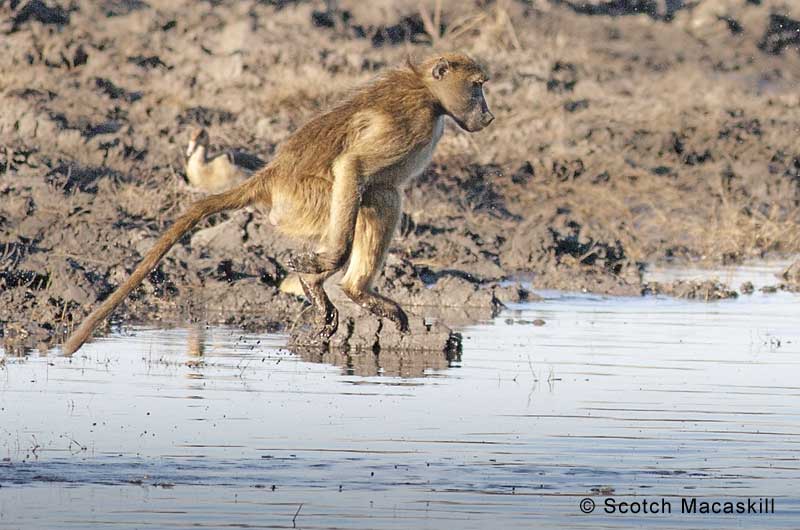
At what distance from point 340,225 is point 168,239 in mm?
889

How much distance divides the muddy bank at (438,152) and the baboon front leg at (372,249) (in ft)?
5.61

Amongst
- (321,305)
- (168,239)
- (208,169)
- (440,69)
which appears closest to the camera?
(168,239)

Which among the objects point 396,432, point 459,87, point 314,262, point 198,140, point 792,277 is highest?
point 198,140

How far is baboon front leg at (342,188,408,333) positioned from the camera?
328 inches

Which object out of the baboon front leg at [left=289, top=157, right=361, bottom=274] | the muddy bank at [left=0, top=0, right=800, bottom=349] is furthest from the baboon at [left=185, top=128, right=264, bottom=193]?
the baboon front leg at [left=289, top=157, right=361, bottom=274]

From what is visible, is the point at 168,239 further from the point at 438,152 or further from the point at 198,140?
the point at 438,152

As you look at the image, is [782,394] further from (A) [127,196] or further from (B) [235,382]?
(A) [127,196]

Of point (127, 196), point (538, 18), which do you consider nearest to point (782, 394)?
point (127, 196)

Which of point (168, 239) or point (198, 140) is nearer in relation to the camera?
point (168, 239)

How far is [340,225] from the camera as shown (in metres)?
8.05

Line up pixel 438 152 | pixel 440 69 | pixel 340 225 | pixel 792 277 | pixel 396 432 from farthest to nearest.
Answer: pixel 438 152
pixel 792 277
pixel 440 69
pixel 340 225
pixel 396 432

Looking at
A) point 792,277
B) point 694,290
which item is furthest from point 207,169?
point 792,277

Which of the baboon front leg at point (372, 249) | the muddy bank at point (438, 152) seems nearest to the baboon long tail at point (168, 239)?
the baboon front leg at point (372, 249)

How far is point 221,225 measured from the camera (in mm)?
13539
